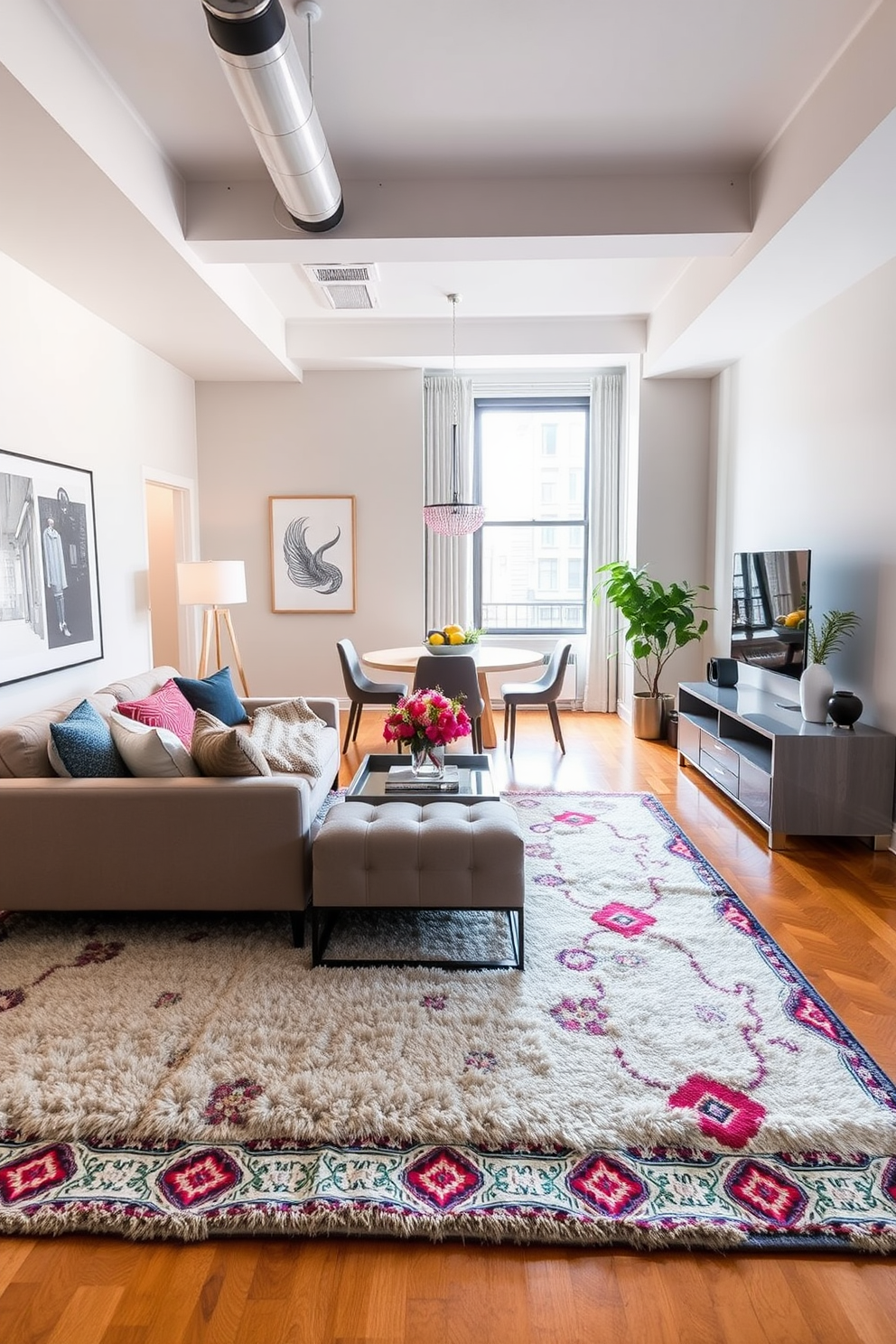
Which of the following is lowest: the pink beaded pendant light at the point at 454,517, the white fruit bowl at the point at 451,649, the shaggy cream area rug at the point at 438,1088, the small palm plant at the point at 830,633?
the shaggy cream area rug at the point at 438,1088

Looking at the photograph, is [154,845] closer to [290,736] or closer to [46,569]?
[290,736]

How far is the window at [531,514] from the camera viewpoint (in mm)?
7348

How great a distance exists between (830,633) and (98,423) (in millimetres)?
4099

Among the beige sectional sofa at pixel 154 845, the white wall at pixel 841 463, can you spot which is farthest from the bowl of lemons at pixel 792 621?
the beige sectional sofa at pixel 154 845

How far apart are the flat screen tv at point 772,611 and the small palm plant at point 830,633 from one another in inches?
2.8

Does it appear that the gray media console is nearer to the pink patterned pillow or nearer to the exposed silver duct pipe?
the pink patterned pillow

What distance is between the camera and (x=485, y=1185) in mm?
1732

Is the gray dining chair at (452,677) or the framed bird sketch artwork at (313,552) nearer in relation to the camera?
the gray dining chair at (452,677)

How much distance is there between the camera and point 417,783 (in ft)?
11.1

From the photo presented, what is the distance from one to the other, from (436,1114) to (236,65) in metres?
2.77

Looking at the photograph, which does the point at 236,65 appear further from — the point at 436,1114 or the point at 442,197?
the point at 436,1114

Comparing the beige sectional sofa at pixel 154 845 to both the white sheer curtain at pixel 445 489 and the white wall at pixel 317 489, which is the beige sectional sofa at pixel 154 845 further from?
the white sheer curtain at pixel 445 489

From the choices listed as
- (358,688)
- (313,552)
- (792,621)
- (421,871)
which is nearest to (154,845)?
(421,871)

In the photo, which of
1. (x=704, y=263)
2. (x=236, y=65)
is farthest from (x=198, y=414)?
(x=236, y=65)
